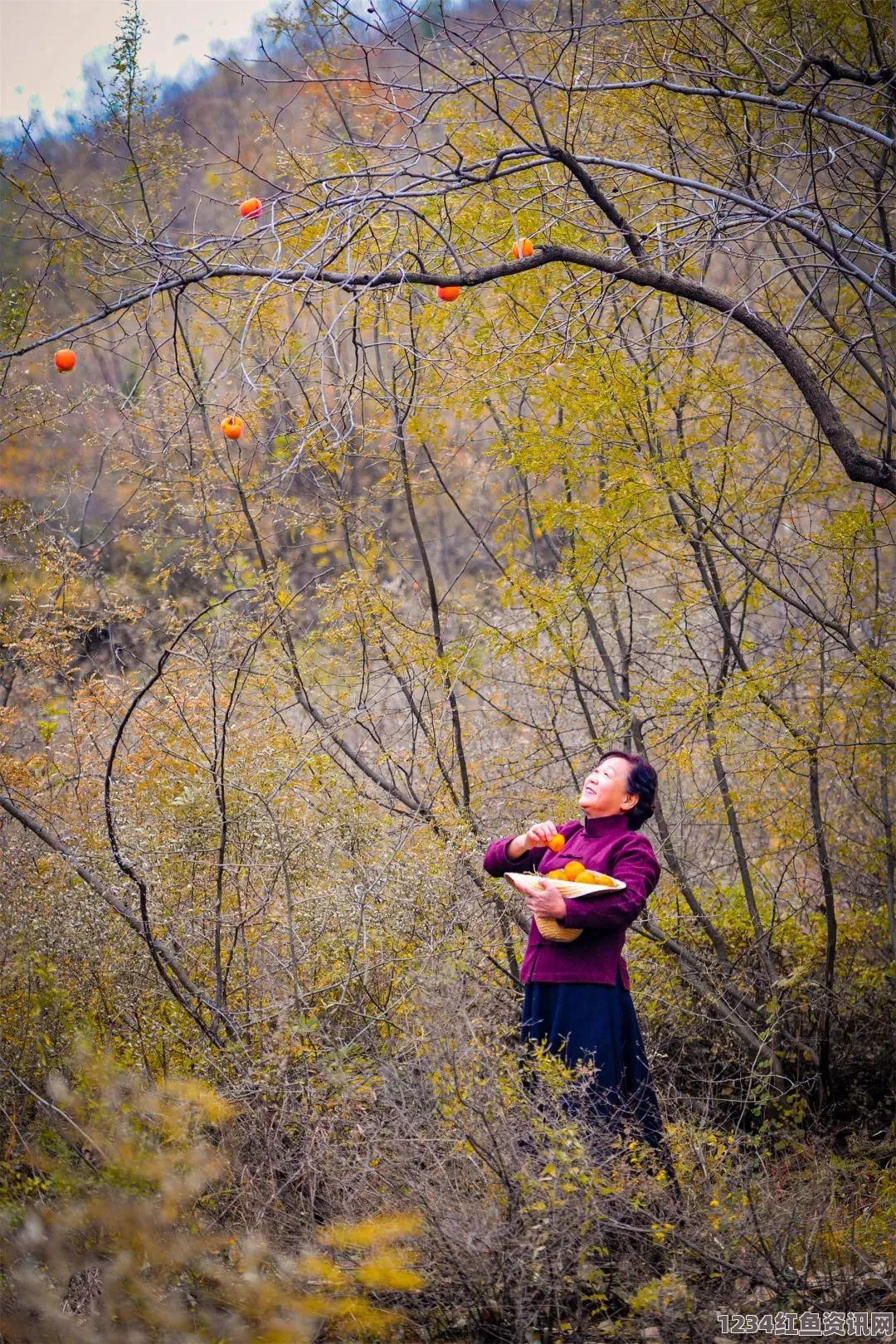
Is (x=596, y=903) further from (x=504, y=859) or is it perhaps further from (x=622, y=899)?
(x=504, y=859)

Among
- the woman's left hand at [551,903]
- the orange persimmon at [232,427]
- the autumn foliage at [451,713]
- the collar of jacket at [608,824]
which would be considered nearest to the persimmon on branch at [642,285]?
the autumn foliage at [451,713]

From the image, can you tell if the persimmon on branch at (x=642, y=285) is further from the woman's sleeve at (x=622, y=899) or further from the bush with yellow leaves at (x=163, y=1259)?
the bush with yellow leaves at (x=163, y=1259)

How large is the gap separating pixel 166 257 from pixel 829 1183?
12.7ft

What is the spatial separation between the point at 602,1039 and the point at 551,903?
0.45m

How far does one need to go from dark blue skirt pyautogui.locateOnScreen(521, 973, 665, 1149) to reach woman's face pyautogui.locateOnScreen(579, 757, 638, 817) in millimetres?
497

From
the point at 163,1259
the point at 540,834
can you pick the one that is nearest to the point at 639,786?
the point at 540,834

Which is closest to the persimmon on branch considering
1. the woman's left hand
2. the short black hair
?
the short black hair

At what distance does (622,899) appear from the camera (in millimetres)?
2871

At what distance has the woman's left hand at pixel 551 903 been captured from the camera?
282 centimetres

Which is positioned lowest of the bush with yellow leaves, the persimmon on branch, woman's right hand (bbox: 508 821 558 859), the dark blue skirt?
the bush with yellow leaves

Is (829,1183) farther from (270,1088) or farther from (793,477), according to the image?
(793,477)

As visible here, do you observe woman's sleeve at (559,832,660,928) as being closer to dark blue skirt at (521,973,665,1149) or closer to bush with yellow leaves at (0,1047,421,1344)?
dark blue skirt at (521,973,665,1149)

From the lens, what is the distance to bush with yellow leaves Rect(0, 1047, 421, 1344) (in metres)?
2.10

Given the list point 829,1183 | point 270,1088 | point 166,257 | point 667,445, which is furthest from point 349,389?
point 829,1183
